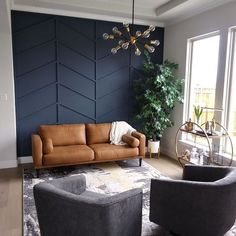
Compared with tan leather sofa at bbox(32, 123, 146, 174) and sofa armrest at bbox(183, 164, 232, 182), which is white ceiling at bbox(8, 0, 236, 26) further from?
sofa armrest at bbox(183, 164, 232, 182)

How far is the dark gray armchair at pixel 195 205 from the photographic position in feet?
7.02

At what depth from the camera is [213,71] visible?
4.20 meters

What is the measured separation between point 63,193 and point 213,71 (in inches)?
133

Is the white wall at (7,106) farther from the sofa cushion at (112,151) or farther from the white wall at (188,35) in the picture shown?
the white wall at (188,35)

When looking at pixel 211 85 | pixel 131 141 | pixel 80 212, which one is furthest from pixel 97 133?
pixel 80 212

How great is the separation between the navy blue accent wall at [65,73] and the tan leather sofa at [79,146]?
13.4 inches

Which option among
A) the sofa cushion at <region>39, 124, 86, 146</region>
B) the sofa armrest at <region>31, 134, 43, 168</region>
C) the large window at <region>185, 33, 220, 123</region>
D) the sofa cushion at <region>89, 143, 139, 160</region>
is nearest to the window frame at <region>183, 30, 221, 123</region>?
the large window at <region>185, 33, 220, 123</region>

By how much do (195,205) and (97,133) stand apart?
2755 mm

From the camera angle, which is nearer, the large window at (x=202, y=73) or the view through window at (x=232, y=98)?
the view through window at (x=232, y=98)

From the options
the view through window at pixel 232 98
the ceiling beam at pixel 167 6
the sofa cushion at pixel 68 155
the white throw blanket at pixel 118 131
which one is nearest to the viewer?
the view through window at pixel 232 98

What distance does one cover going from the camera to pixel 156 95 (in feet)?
15.7

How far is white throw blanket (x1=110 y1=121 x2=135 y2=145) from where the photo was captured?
15.3ft

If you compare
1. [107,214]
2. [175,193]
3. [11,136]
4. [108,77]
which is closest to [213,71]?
[108,77]

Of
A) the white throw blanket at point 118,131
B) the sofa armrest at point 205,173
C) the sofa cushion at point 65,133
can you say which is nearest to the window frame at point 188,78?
the white throw blanket at point 118,131
